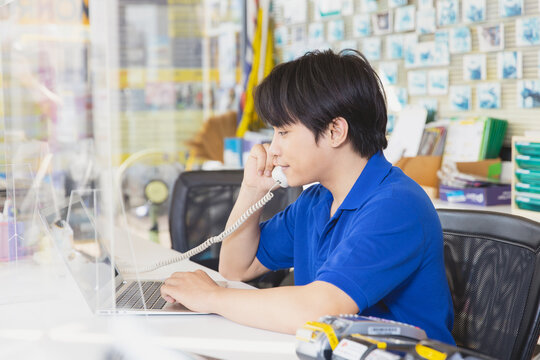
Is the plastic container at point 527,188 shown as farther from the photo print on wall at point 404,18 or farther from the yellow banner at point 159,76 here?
the yellow banner at point 159,76

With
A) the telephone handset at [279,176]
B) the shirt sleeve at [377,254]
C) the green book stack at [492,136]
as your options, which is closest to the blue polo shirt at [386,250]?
the shirt sleeve at [377,254]

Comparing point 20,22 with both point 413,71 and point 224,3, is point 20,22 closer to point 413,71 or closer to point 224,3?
point 413,71

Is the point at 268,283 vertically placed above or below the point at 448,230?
below

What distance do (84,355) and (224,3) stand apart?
13.5ft

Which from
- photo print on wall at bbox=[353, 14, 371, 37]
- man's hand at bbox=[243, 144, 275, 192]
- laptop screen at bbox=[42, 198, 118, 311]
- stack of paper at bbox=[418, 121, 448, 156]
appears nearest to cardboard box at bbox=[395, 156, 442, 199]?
stack of paper at bbox=[418, 121, 448, 156]

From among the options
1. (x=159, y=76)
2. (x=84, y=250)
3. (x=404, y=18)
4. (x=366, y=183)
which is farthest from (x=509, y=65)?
(x=159, y=76)

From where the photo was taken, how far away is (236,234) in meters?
1.71

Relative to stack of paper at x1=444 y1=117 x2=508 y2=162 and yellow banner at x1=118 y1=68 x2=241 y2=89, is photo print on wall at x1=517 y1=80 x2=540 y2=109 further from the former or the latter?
yellow banner at x1=118 y1=68 x2=241 y2=89

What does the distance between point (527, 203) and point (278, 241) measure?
1.11 meters

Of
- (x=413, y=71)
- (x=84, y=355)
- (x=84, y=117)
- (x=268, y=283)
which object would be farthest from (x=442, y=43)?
(x=84, y=355)

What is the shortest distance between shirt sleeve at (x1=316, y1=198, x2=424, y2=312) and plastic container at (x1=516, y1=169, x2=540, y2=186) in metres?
1.25

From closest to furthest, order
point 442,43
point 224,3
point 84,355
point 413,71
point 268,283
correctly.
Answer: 1. point 84,355
2. point 268,283
3. point 442,43
4. point 413,71
5. point 224,3

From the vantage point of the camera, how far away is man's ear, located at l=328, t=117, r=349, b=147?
1352mm

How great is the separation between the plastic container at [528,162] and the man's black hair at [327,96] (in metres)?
1.14
